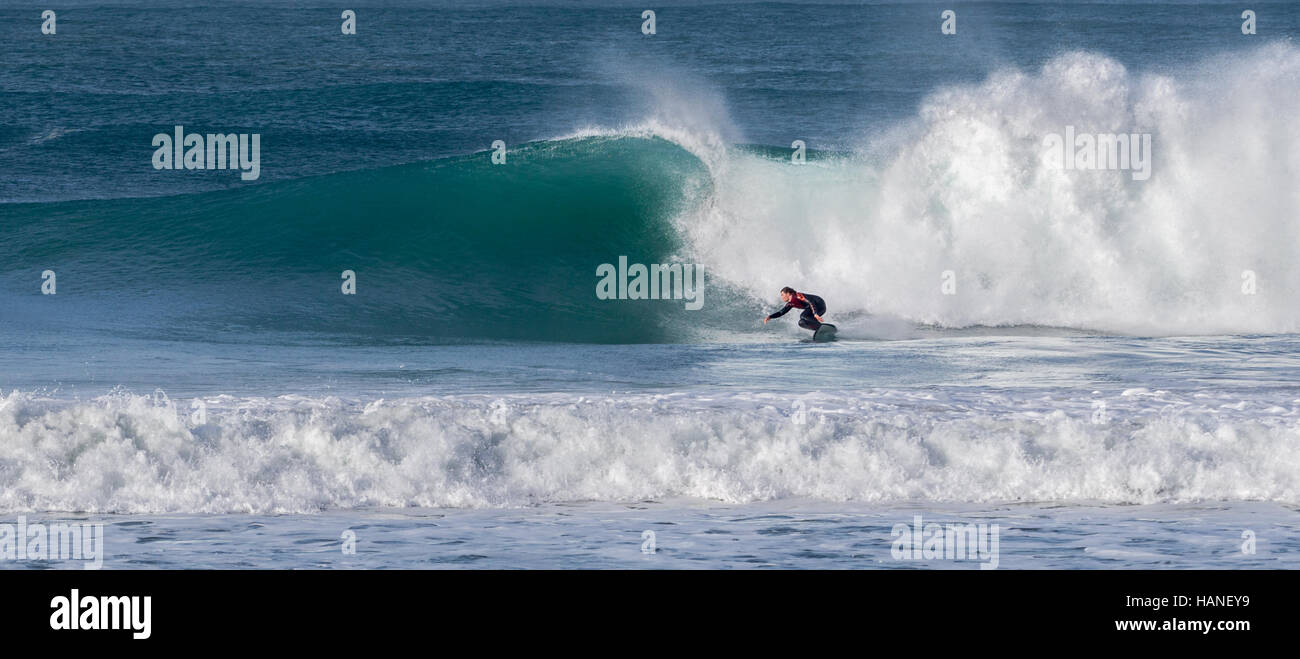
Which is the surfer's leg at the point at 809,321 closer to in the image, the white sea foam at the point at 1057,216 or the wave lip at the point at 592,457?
the white sea foam at the point at 1057,216

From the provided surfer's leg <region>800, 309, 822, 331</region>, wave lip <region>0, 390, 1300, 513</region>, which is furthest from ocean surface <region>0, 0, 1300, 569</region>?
surfer's leg <region>800, 309, 822, 331</region>

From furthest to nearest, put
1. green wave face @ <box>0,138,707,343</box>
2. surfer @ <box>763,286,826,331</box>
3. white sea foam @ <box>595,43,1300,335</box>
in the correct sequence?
green wave face @ <box>0,138,707,343</box>
white sea foam @ <box>595,43,1300,335</box>
surfer @ <box>763,286,826,331</box>

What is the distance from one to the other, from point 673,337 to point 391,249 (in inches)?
211

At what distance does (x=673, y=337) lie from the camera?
14898mm

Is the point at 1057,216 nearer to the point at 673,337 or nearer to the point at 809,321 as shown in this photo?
the point at 809,321

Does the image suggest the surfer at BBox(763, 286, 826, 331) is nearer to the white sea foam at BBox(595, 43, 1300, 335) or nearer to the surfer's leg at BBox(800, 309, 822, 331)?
the surfer's leg at BBox(800, 309, 822, 331)

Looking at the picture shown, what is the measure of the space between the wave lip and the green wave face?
5681 millimetres

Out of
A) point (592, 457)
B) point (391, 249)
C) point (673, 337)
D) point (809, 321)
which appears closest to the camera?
point (592, 457)

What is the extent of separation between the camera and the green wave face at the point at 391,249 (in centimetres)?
1568

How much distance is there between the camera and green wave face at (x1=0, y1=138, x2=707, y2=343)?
15.7 meters

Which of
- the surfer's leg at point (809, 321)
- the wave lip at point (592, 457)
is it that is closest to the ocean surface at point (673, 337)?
the wave lip at point (592, 457)

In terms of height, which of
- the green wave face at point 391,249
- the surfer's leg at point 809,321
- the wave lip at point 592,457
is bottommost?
the wave lip at point 592,457

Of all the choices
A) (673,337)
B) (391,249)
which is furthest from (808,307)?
(391,249)

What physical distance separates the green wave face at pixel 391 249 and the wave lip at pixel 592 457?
5.68m
